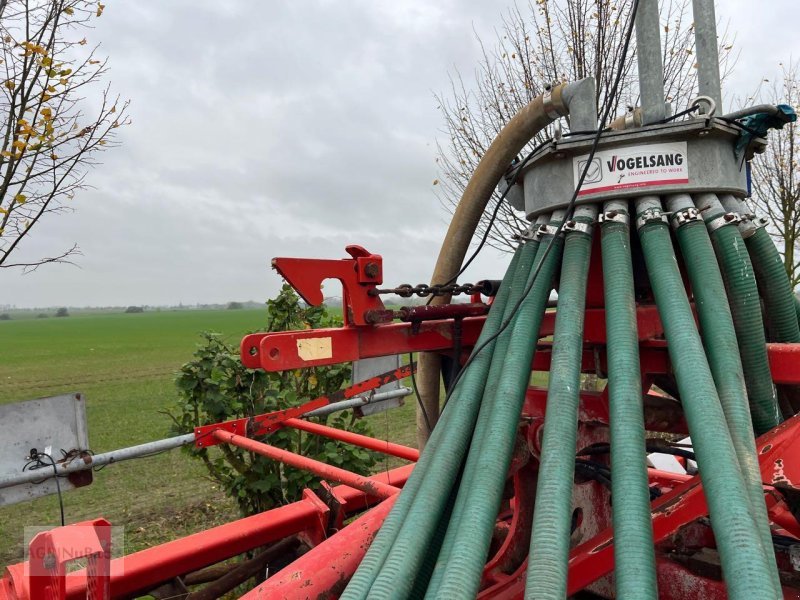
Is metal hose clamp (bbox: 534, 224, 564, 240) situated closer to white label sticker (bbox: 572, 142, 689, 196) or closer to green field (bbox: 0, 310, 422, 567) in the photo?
white label sticker (bbox: 572, 142, 689, 196)

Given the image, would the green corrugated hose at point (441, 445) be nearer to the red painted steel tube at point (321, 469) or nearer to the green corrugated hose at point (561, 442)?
the green corrugated hose at point (561, 442)

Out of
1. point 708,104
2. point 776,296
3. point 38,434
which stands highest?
point 708,104

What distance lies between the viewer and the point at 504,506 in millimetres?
3070

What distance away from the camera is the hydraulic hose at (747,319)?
1988mm

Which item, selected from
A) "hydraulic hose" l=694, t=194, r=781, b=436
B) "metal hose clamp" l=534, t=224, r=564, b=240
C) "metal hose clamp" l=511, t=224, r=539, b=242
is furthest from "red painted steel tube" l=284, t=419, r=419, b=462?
"hydraulic hose" l=694, t=194, r=781, b=436

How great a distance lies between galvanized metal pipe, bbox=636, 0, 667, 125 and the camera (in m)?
2.44

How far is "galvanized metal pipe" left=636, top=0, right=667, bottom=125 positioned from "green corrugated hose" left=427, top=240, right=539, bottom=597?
2.36ft

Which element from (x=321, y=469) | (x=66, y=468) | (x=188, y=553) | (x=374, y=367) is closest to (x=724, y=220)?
(x=374, y=367)

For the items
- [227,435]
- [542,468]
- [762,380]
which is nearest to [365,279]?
[542,468]

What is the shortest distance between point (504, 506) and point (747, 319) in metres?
1.55

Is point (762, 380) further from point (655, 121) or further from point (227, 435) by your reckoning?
point (227, 435)

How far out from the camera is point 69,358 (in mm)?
30438

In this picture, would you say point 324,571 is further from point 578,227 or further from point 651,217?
point 651,217

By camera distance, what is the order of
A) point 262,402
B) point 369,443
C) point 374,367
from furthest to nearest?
1. point 262,402
2. point 369,443
3. point 374,367
